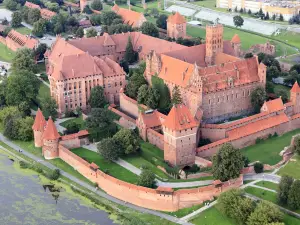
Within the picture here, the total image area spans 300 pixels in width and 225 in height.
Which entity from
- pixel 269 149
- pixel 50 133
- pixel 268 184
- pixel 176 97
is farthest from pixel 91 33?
pixel 268 184

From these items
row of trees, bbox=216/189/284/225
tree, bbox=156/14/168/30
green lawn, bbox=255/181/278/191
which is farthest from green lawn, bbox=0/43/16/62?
row of trees, bbox=216/189/284/225

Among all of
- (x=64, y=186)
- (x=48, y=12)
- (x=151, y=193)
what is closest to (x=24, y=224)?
(x=64, y=186)

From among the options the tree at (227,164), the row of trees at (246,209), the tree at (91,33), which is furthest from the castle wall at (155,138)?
the tree at (91,33)

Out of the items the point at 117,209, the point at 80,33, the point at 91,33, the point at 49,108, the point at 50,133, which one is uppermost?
the point at 50,133

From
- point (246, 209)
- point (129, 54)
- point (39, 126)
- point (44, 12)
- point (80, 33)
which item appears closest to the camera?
point (246, 209)

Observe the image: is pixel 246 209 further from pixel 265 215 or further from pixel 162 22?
pixel 162 22

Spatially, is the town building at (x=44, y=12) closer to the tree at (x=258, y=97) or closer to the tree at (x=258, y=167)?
the tree at (x=258, y=97)

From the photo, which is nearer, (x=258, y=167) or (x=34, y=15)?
(x=258, y=167)
